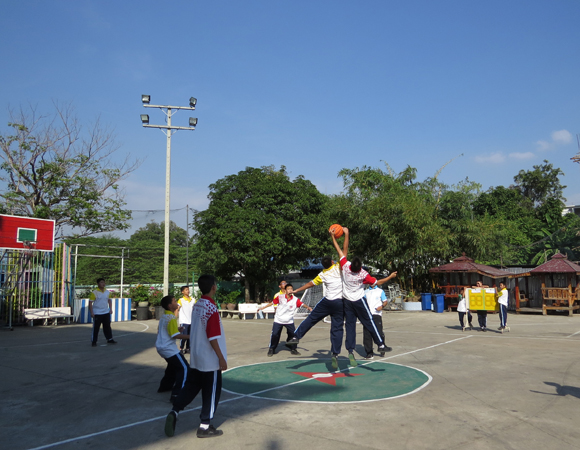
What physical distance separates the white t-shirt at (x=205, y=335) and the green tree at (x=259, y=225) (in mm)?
17319

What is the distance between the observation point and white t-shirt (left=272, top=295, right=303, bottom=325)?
1025 centimetres

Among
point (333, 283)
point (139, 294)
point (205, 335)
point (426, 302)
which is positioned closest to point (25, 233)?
point (139, 294)

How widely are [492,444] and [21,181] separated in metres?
22.7

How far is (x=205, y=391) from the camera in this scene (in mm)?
4777

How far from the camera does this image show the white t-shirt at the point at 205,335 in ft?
15.6

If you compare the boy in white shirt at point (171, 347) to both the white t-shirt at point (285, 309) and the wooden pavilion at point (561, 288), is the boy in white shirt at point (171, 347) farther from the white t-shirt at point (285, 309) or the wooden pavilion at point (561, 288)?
the wooden pavilion at point (561, 288)

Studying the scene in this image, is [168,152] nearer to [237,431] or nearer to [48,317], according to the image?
[48,317]

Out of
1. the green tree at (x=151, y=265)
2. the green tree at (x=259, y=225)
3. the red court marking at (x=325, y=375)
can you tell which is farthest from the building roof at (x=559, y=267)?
the green tree at (x=151, y=265)

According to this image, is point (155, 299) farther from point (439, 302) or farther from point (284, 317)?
point (439, 302)

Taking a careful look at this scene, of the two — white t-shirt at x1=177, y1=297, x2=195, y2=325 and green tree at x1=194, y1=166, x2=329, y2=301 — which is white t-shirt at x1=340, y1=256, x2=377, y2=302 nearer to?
white t-shirt at x1=177, y1=297, x2=195, y2=325

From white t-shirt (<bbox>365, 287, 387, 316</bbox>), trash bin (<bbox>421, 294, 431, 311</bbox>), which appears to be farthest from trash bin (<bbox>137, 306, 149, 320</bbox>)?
white t-shirt (<bbox>365, 287, 387, 316</bbox>)

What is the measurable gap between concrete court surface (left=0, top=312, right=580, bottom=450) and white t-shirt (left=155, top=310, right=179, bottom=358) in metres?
0.68

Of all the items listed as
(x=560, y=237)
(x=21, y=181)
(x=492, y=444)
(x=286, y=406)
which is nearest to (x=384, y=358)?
(x=286, y=406)

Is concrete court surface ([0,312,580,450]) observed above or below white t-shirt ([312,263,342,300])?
below
